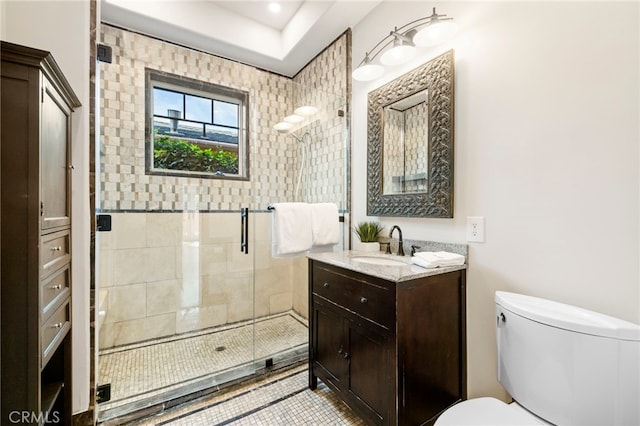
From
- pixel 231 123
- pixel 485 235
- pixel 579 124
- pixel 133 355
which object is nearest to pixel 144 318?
pixel 133 355

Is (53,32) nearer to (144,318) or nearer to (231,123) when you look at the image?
(231,123)

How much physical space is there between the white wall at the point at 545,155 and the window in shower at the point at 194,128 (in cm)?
166

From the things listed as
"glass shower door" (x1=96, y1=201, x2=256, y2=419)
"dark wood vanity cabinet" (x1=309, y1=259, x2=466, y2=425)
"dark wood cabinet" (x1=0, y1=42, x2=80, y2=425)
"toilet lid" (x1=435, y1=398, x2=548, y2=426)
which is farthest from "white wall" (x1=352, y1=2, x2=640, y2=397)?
"dark wood cabinet" (x1=0, y1=42, x2=80, y2=425)

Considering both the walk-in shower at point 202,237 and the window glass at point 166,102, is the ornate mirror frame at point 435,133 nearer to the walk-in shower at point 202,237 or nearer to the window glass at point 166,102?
the walk-in shower at point 202,237

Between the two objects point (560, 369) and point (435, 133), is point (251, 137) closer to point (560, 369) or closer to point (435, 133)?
point (435, 133)

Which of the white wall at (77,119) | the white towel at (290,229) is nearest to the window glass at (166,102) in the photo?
the white wall at (77,119)

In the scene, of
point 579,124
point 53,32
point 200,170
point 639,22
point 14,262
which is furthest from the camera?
point 200,170

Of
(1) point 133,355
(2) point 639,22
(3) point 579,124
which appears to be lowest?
(1) point 133,355

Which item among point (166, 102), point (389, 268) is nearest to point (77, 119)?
point (166, 102)

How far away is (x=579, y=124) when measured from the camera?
1.09m

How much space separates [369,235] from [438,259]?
65 centimetres

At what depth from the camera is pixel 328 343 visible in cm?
162

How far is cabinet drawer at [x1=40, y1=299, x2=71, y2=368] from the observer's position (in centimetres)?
95

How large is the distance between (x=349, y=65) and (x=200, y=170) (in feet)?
5.12
